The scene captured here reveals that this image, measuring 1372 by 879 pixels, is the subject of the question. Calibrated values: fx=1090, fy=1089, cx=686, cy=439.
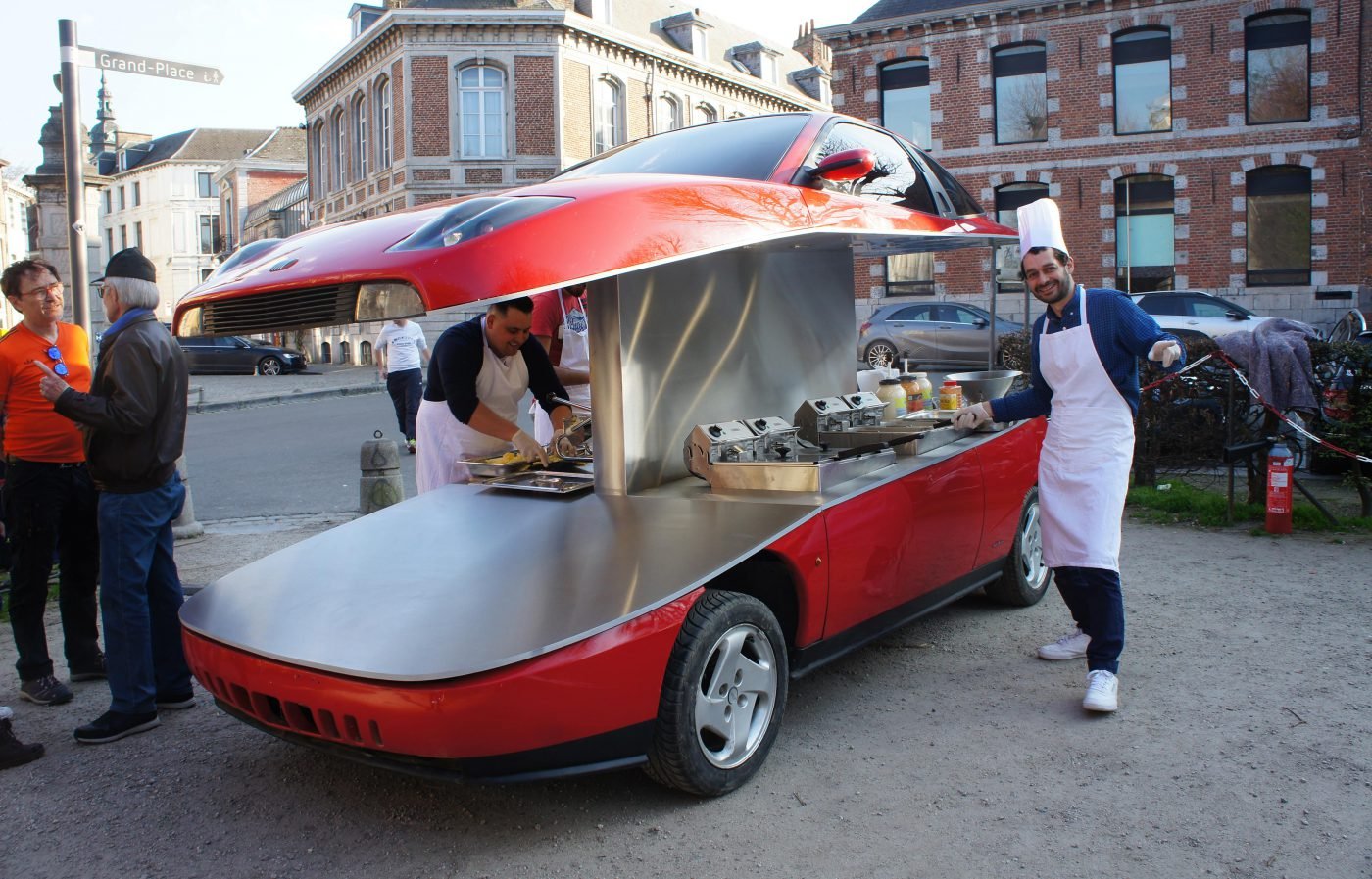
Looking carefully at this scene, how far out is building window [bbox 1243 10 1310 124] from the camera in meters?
25.6

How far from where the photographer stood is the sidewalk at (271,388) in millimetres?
21797

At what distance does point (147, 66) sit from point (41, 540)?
4.03 metres

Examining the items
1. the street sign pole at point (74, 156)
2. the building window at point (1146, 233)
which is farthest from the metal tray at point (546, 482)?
the building window at point (1146, 233)

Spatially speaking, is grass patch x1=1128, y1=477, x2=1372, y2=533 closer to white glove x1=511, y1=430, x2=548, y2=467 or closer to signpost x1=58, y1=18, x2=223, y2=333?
white glove x1=511, y1=430, x2=548, y2=467

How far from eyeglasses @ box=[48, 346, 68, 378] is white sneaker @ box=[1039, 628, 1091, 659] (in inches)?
176

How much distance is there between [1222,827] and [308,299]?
307 cm

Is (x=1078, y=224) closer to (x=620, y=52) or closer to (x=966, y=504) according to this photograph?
(x=620, y=52)

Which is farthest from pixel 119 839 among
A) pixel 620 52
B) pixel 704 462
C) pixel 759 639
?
pixel 620 52

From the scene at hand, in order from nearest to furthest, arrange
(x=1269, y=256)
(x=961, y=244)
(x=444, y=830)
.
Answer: (x=444, y=830) → (x=961, y=244) → (x=1269, y=256)

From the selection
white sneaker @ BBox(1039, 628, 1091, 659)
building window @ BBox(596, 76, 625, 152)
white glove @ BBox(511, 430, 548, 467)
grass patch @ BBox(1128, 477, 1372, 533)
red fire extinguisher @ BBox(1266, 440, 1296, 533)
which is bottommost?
white sneaker @ BBox(1039, 628, 1091, 659)

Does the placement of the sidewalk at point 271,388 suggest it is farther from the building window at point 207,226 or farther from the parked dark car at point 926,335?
the building window at point 207,226

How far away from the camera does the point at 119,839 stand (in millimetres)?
3320

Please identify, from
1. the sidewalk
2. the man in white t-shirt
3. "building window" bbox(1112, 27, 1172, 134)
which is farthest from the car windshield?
"building window" bbox(1112, 27, 1172, 134)

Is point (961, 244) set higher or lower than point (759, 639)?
higher
